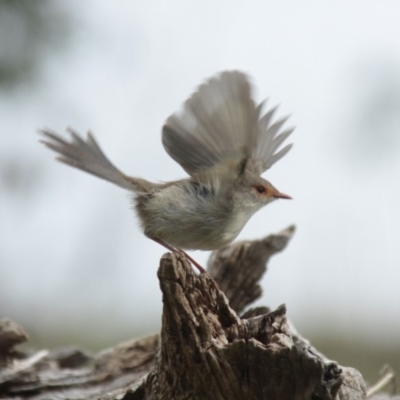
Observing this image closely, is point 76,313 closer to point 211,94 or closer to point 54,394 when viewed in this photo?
point 54,394

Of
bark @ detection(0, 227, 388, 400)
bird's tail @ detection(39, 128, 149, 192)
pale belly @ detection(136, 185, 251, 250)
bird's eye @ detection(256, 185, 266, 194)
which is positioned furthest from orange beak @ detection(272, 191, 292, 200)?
bark @ detection(0, 227, 388, 400)

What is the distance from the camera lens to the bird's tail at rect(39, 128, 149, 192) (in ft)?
15.7

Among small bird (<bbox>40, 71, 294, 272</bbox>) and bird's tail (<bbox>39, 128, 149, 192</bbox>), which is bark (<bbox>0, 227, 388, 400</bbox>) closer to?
small bird (<bbox>40, 71, 294, 272</bbox>)

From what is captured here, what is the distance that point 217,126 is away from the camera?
3.97m

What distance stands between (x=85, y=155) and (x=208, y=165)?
35.4 inches

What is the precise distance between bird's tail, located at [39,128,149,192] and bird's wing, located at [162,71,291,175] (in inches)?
22.8

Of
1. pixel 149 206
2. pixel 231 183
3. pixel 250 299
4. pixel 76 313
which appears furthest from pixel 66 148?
pixel 76 313

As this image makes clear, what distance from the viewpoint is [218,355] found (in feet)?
10.2

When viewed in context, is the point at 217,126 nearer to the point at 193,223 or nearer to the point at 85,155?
the point at 193,223

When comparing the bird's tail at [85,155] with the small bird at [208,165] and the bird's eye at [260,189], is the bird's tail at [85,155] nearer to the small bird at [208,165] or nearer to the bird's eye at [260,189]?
the small bird at [208,165]

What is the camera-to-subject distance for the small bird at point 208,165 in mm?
3852

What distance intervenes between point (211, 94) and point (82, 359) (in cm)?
192

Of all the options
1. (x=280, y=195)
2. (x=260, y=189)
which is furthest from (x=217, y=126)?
(x=280, y=195)

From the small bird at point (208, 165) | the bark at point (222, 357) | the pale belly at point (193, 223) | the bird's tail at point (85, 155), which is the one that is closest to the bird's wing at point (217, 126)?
the small bird at point (208, 165)
